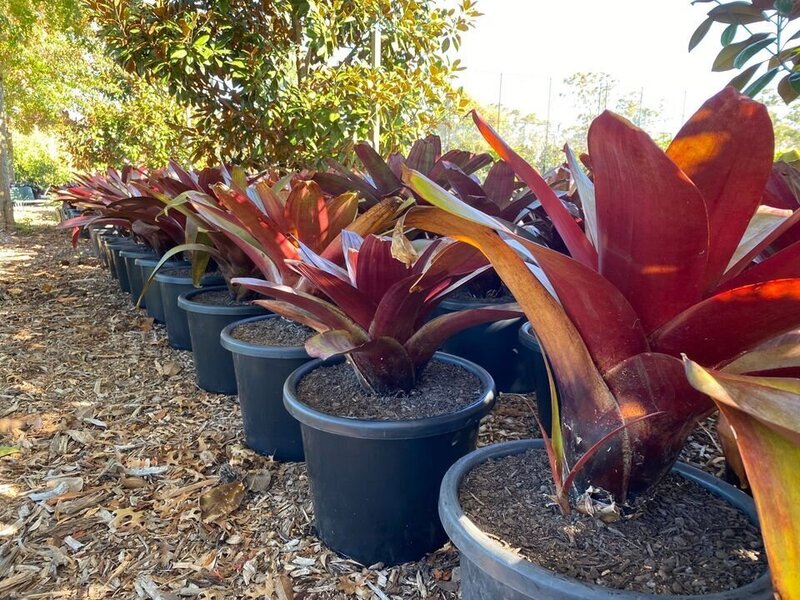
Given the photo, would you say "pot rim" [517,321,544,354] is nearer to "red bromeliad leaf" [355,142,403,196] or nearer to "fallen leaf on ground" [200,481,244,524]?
"red bromeliad leaf" [355,142,403,196]

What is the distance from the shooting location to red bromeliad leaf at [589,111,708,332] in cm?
44

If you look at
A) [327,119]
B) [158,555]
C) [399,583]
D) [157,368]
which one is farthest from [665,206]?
[327,119]

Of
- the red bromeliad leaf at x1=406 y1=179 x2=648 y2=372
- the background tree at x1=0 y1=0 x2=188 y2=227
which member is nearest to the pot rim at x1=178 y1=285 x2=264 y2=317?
the red bromeliad leaf at x1=406 y1=179 x2=648 y2=372

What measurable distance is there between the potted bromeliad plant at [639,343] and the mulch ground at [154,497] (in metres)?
0.47

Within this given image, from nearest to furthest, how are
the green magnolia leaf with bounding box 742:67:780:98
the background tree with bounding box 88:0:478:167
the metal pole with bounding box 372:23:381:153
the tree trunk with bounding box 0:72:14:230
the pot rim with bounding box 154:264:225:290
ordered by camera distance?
the green magnolia leaf with bounding box 742:67:780:98 < the pot rim with bounding box 154:264:225:290 < the background tree with bounding box 88:0:478:167 < the metal pole with bounding box 372:23:381:153 < the tree trunk with bounding box 0:72:14:230

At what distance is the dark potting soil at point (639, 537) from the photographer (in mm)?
583

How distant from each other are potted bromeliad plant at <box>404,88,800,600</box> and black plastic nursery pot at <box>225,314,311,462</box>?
31.6 inches

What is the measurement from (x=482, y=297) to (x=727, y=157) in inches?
51.1

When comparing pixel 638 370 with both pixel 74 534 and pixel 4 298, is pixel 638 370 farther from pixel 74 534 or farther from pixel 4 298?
pixel 4 298

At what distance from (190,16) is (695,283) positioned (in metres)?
3.21

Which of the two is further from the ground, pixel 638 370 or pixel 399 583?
pixel 638 370

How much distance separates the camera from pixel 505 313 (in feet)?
3.02

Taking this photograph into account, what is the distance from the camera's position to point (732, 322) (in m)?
0.49

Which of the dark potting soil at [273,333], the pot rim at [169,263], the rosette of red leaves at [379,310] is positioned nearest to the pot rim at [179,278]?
the pot rim at [169,263]
